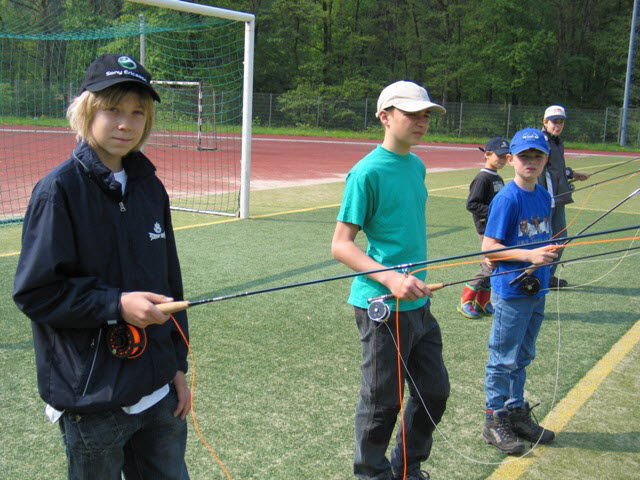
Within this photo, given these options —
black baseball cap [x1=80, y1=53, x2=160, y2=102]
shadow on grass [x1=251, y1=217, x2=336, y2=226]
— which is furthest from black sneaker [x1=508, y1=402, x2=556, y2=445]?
shadow on grass [x1=251, y1=217, x2=336, y2=226]

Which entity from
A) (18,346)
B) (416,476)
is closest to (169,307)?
(416,476)

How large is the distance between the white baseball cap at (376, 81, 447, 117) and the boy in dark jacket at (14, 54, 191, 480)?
45.4 inches

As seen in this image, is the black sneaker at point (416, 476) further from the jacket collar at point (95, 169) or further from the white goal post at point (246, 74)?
the white goal post at point (246, 74)

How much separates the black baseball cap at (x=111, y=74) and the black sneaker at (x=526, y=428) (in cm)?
277

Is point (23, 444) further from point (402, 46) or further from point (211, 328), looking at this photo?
point (402, 46)

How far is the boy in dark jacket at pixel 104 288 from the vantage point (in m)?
1.85

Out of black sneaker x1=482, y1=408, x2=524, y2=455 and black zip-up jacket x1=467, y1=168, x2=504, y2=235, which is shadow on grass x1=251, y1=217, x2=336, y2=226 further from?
black sneaker x1=482, y1=408, x2=524, y2=455

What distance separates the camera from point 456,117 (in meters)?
40.0

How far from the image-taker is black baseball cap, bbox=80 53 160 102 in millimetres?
1981

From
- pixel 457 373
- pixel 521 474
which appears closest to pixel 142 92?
pixel 521 474

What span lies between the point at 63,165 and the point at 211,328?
361cm

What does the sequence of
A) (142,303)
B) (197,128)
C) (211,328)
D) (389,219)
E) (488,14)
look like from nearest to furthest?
(142,303), (389,219), (211,328), (197,128), (488,14)

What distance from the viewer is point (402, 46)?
→ 53.2 meters

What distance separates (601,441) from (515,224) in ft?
4.48
